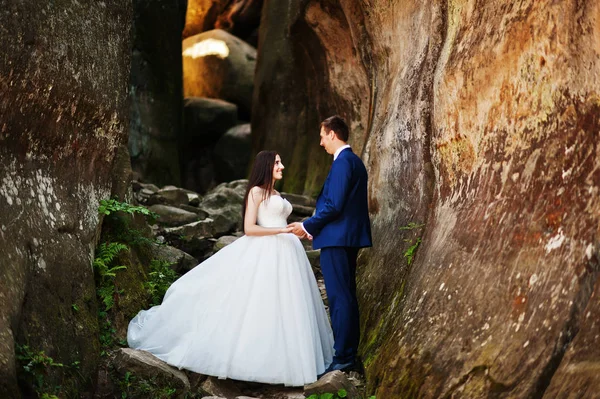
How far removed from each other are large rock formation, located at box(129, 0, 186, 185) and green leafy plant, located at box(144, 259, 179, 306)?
9.10 meters

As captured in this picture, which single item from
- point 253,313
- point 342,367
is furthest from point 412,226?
point 253,313

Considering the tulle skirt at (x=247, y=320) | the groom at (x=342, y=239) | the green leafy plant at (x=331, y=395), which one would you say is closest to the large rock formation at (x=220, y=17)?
the tulle skirt at (x=247, y=320)

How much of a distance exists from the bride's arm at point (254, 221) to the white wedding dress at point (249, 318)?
0.15 feet

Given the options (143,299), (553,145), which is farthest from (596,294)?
(143,299)

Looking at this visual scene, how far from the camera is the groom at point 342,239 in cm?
655

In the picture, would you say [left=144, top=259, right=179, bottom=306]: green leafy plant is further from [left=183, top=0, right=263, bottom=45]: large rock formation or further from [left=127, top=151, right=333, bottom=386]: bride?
[left=183, top=0, right=263, bottom=45]: large rock formation

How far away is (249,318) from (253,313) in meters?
0.05

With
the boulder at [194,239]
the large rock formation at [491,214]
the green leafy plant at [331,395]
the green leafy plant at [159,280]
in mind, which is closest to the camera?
the large rock formation at [491,214]

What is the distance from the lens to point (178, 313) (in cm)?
689

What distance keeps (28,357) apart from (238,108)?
1836 cm

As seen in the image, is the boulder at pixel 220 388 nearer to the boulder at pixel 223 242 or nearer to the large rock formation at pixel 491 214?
the large rock formation at pixel 491 214

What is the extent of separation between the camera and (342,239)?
260 inches

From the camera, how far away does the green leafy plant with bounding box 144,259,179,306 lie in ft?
25.8

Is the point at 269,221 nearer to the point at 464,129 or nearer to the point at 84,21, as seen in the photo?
the point at 464,129
